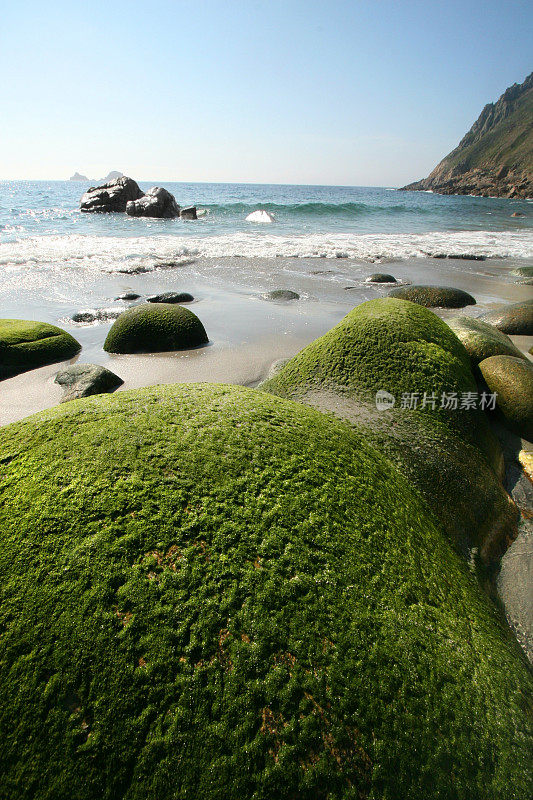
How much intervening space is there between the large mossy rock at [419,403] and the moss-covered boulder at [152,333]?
299 centimetres

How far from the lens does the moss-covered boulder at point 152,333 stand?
612cm

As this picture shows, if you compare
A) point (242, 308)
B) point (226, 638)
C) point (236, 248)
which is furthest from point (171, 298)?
point (236, 248)

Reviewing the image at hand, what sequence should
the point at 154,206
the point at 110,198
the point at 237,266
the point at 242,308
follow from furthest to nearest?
the point at 110,198, the point at 154,206, the point at 237,266, the point at 242,308

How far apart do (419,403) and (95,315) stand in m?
6.51

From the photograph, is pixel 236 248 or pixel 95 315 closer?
pixel 95 315

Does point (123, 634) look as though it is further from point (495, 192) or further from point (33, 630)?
point (495, 192)

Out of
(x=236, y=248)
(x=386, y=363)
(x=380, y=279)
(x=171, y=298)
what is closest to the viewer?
(x=386, y=363)

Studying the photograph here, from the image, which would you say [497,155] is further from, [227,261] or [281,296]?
[281,296]

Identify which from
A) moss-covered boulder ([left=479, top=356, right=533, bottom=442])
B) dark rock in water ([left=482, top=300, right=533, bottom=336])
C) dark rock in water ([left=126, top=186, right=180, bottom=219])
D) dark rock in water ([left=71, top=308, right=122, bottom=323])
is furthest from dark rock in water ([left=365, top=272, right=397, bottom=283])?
dark rock in water ([left=126, top=186, right=180, bottom=219])

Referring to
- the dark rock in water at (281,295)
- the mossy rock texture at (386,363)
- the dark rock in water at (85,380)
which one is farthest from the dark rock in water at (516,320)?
the dark rock in water at (85,380)

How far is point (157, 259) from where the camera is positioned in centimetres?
1355

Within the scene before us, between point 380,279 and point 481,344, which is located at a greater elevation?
point 481,344

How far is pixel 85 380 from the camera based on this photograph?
4750 millimetres

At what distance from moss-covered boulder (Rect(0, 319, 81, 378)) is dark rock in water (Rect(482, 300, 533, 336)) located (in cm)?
680
